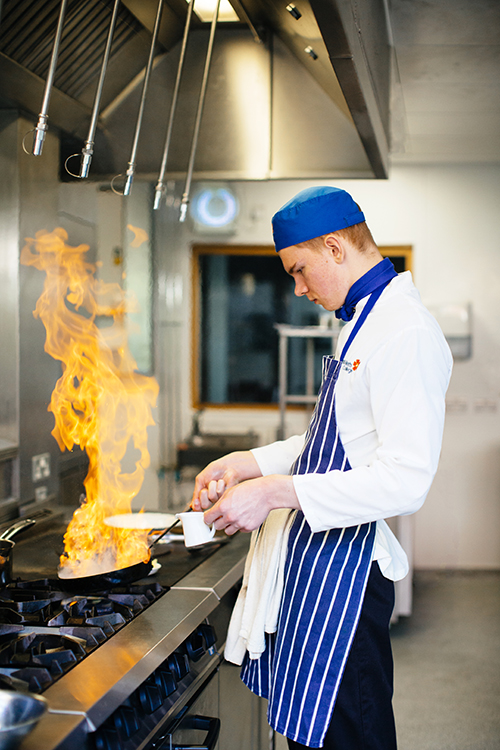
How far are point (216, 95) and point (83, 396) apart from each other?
3.77 feet

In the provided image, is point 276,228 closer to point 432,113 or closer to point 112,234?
point 112,234

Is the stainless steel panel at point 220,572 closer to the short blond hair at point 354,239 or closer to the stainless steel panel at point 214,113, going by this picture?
the short blond hair at point 354,239

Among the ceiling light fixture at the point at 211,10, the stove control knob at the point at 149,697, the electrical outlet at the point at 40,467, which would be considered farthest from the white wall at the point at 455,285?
the stove control knob at the point at 149,697

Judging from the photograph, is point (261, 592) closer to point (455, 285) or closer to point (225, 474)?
point (225, 474)

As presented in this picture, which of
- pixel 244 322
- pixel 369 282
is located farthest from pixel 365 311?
pixel 244 322

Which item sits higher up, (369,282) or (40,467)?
(369,282)

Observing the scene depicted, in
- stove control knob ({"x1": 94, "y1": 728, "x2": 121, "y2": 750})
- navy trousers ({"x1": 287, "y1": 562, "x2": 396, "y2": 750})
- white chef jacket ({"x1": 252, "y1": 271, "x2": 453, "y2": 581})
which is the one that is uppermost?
white chef jacket ({"x1": 252, "y1": 271, "x2": 453, "y2": 581})

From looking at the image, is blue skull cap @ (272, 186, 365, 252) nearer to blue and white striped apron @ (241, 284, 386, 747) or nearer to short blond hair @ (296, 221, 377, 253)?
short blond hair @ (296, 221, 377, 253)

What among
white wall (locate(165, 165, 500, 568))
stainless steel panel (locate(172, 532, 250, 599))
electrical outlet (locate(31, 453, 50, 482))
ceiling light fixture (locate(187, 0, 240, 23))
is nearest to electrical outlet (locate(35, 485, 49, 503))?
electrical outlet (locate(31, 453, 50, 482))

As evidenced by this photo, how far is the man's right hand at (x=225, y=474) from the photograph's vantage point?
5.18 ft

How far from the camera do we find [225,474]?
1.60 m

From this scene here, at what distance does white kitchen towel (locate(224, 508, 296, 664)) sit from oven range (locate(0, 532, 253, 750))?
0.06m

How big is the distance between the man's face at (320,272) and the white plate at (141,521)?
720 mm

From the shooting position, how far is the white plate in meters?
1.77
